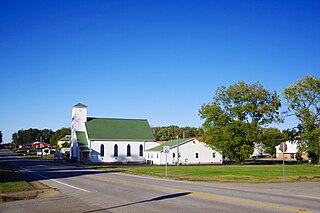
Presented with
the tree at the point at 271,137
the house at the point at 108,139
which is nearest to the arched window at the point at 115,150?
the house at the point at 108,139

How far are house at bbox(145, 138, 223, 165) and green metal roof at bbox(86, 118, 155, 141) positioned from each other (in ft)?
20.3

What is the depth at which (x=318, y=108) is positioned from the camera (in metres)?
61.8

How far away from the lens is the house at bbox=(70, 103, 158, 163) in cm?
7094

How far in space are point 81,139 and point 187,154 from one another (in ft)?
68.9

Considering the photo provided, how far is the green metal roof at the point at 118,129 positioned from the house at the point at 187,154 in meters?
6.17

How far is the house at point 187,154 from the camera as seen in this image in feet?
218

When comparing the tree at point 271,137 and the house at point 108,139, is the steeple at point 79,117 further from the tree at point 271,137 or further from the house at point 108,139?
the tree at point 271,137

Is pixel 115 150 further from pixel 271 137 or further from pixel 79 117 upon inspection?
pixel 271 137

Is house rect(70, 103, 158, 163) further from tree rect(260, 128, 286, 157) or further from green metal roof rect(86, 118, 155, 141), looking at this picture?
tree rect(260, 128, 286, 157)

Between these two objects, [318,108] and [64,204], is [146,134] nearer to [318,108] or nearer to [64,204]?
[318,108]

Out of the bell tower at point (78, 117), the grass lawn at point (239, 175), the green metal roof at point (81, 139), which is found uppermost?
the bell tower at point (78, 117)

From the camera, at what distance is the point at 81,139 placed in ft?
240

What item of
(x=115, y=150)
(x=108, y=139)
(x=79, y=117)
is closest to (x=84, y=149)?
(x=108, y=139)

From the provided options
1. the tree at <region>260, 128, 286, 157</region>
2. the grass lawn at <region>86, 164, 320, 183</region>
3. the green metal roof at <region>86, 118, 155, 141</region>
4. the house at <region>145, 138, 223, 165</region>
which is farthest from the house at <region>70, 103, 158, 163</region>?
the grass lawn at <region>86, 164, 320, 183</region>
